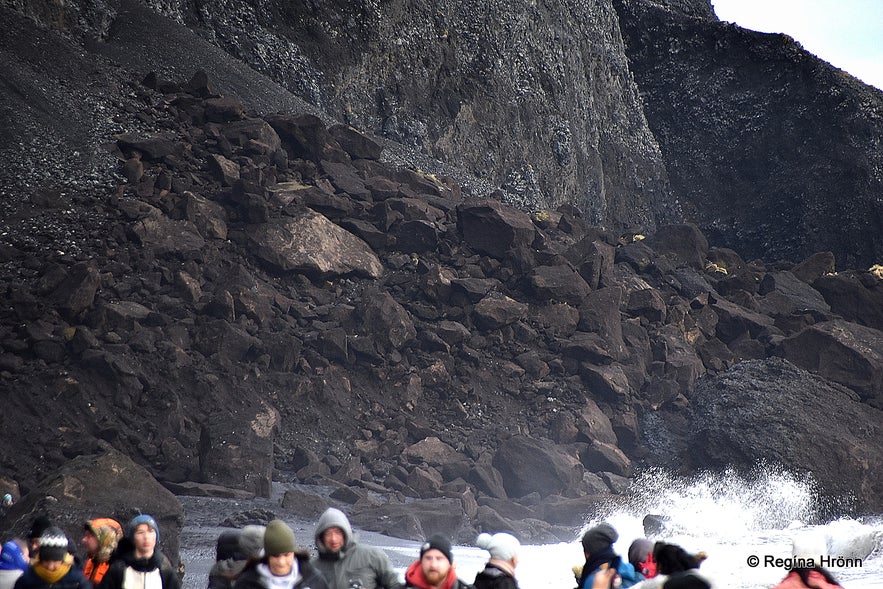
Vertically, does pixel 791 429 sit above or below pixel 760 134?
below

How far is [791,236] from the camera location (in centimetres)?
4259

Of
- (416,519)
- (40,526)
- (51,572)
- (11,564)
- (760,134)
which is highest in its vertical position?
(760,134)

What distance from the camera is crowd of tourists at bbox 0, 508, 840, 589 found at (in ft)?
14.7

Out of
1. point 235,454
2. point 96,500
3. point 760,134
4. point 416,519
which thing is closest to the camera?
point 96,500

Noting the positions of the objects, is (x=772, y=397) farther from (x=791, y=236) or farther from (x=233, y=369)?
(x=791, y=236)

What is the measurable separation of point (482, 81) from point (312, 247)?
52.3 feet

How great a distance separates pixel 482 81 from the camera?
3612 cm

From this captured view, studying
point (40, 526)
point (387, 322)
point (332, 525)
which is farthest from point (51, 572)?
point (387, 322)

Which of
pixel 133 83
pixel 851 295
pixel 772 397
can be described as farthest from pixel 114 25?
pixel 851 295

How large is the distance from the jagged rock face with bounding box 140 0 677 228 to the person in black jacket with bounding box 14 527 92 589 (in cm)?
2868

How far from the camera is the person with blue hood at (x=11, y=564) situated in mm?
5117

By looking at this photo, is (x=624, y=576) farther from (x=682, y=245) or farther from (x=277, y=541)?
(x=682, y=245)

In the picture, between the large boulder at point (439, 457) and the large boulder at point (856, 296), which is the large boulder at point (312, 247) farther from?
the large boulder at point (856, 296)

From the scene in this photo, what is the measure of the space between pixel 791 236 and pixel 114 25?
99.6 feet
